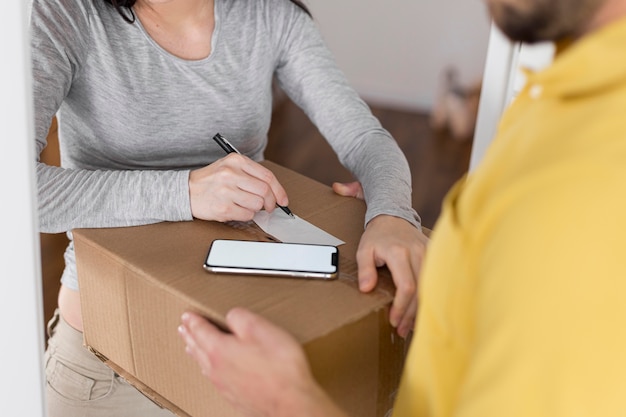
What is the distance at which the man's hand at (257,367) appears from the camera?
70 cm

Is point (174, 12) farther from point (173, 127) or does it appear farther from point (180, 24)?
point (173, 127)

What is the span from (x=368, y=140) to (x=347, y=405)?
51 cm

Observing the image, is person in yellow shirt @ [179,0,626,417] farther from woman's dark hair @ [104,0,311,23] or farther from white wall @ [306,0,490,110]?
white wall @ [306,0,490,110]

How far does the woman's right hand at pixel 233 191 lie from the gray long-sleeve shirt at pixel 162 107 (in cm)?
2

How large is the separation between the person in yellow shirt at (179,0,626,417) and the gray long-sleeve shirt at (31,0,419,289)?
45 centimetres

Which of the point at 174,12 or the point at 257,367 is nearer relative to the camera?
the point at 257,367

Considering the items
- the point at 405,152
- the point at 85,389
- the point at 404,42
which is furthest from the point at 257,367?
the point at 404,42

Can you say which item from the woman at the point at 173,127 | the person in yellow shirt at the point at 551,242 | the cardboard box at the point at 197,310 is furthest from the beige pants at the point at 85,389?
the person in yellow shirt at the point at 551,242

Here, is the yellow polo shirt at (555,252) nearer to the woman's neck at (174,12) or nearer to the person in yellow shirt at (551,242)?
the person in yellow shirt at (551,242)

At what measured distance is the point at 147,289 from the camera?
83 cm

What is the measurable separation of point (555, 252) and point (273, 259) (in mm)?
432

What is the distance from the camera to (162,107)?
1178mm

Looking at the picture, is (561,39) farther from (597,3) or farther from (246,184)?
(246,184)

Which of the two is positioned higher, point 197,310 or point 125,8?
point 125,8
